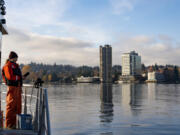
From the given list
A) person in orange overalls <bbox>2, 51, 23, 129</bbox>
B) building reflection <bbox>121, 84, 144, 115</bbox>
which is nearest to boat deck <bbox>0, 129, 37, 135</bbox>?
person in orange overalls <bbox>2, 51, 23, 129</bbox>

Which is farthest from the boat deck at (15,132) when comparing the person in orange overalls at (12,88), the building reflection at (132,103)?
the building reflection at (132,103)

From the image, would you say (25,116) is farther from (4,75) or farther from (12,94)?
(4,75)

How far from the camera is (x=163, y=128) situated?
15484mm

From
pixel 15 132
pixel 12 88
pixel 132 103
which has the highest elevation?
pixel 12 88

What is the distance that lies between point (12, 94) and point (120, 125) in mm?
9814

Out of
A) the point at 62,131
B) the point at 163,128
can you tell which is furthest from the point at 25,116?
the point at 163,128

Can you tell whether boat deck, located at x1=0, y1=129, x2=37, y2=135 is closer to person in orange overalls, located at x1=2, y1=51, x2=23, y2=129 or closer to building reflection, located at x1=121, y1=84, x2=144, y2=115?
person in orange overalls, located at x1=2, y1=51, x2=23, y2=129

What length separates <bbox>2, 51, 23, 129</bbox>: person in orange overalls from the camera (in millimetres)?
8453

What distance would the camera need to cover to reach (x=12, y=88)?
850 cm

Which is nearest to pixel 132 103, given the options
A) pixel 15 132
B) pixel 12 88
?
pixel 12 88

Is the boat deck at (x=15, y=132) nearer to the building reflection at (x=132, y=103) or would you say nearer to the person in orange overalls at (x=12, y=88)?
the person in orange overalls at (x=12, y=88)

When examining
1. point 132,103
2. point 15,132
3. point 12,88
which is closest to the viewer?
point 15,132

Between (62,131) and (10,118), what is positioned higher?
(10,118)

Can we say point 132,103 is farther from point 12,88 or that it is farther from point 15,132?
point 15,132
